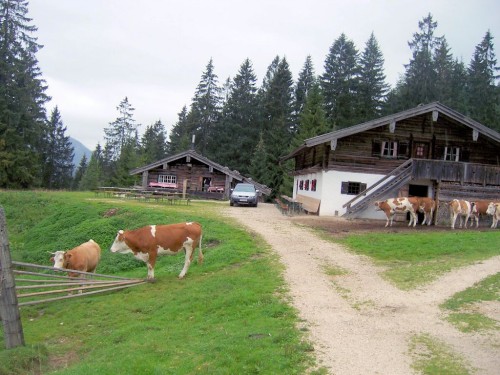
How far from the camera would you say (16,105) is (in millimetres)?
45875

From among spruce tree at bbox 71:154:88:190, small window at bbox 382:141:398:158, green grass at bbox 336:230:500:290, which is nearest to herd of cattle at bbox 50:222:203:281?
green grass at bbox 336:230:500:290

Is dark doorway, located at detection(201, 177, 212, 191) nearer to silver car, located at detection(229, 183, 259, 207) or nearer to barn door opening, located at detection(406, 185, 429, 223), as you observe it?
silver car, located at detection(229, 183, 259, 207)

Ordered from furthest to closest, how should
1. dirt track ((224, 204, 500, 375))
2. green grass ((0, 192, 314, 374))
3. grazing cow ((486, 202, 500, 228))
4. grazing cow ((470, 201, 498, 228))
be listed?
grazing cow ((470, 201, 498, 228)), grazing cow ((486, 202, 500, 228)), green grass ((0, 192, 314, 374)), dirt track ((224, 204, 500, 375))

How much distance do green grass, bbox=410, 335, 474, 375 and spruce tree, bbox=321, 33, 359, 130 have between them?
54.3 m

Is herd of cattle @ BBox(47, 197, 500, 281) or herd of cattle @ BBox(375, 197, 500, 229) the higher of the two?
herd of cattle @ BBox(375, 197, 500, 229)

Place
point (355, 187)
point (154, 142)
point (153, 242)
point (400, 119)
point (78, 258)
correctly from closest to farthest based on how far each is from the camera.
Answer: point (153, 242)
point (78, 258)
point (400, 119)
point (355, 187)
point (154, 142)

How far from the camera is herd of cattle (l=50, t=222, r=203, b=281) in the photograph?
12.2 m

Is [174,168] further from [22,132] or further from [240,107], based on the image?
[240,107]

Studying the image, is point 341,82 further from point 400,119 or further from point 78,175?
point 78,175

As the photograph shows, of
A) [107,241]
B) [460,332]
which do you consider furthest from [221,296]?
[107,241]

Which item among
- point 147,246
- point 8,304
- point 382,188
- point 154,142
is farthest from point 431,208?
point 154,142

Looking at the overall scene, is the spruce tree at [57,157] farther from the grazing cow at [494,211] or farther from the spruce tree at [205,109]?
the grazing cow at [494,211]

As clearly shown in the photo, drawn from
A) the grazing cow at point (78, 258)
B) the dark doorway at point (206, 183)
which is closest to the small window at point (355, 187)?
the grazing cow at point (78, 258)

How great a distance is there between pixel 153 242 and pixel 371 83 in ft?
191
